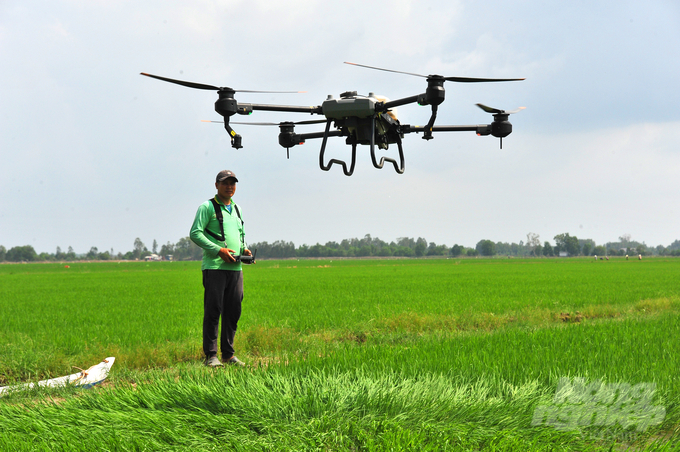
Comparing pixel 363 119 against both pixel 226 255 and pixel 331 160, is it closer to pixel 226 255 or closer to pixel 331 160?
pixel 331 160

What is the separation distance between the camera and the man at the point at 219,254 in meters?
5.18

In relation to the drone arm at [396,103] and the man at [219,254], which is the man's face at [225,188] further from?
the drone arm at [396,103]

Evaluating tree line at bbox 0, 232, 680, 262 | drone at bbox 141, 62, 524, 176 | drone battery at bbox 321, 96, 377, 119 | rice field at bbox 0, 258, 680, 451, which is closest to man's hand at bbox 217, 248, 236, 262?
rice field at bbox 0, 258, 680, 451

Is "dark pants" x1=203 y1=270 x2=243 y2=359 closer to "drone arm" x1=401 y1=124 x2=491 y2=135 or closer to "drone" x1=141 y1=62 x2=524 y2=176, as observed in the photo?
"drone" x1=141 y1=62 x2=524 y2=176

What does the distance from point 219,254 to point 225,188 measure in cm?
84

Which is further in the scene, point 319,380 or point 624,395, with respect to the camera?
point 624,395

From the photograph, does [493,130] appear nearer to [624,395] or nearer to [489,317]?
[624,395]

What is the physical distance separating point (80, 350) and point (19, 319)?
594 cm

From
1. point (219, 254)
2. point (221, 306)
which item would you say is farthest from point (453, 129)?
point (221, 306)

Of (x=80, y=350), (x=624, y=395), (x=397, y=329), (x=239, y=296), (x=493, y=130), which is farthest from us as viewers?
(x=397, y=329)

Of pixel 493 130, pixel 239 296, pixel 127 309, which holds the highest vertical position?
pixel 493 130

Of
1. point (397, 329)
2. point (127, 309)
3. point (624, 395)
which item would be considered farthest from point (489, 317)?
point (127, 309)

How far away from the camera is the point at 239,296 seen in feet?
18.0

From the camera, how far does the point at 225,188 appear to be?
5.30m
